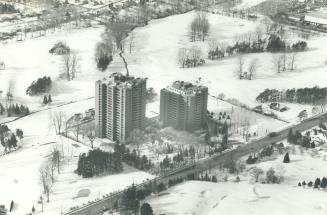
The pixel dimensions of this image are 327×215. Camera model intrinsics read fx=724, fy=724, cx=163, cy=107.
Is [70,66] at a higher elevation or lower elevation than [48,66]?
higher

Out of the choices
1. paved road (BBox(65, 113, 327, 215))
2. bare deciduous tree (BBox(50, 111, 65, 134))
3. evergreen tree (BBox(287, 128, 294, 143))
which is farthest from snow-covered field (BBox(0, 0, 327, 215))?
evergreen tree (BBox(287, 128, 294, 143))

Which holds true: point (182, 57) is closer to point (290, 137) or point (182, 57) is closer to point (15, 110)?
point (15, 110)

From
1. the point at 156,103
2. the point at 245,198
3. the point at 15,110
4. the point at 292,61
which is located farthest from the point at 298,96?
the point at 15,110

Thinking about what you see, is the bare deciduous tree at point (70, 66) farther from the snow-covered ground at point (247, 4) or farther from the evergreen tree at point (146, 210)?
the snow-covered ground at point (247, 4)

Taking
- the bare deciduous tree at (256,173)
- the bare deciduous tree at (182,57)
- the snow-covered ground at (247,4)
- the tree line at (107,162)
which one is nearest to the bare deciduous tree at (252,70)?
the bare deciduous tree at (182,57)

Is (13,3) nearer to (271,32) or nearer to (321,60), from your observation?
(271,32)
